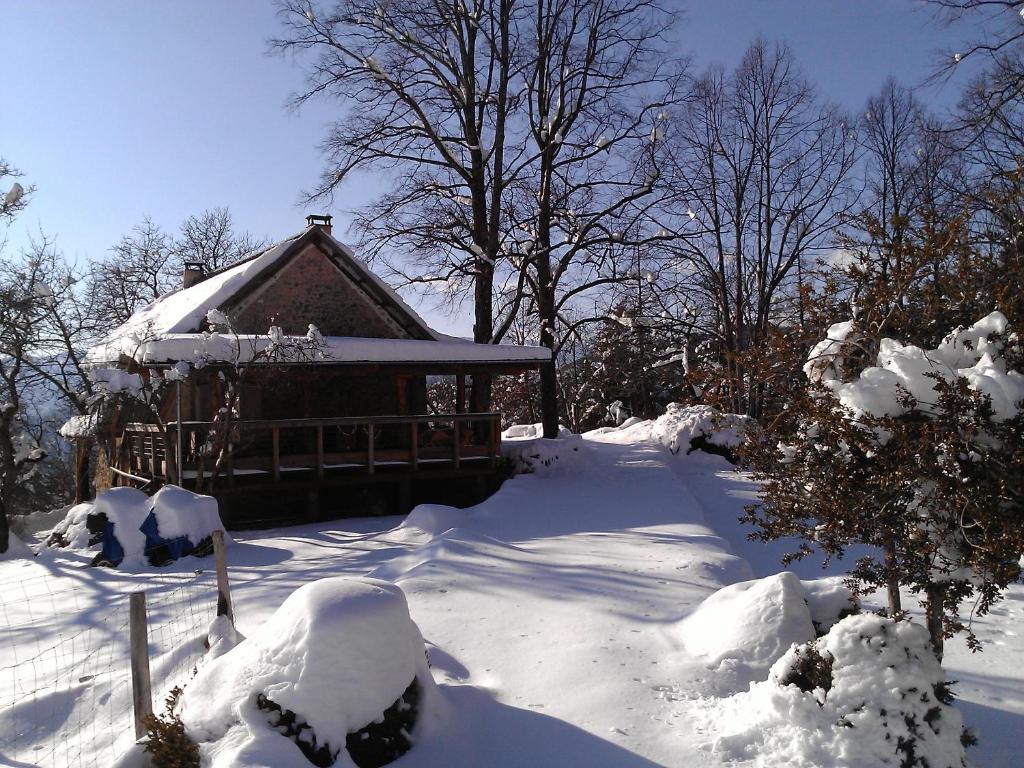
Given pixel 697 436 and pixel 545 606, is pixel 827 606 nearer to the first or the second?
pixel 545 606

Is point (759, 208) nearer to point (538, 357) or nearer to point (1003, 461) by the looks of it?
point (538, 357)

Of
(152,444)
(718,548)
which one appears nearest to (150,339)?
(152,444)

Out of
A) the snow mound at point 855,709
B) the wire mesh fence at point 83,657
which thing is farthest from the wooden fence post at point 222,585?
the snow mound at point 855,709

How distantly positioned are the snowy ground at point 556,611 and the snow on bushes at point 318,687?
345 mm

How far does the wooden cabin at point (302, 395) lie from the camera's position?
13.5 m

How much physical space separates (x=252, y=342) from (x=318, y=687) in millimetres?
9610

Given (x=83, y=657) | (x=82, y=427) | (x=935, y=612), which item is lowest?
(x=83, y=657)

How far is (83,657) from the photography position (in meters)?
7.04

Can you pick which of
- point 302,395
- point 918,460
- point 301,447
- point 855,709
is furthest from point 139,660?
point 301,447

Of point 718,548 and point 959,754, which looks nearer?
point 959,754

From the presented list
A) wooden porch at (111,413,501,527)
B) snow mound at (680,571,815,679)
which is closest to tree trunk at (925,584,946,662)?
snow mound at (680,571,815,679)

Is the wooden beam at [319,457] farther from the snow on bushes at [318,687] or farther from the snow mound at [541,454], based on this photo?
the snow on bushes at [318,687]

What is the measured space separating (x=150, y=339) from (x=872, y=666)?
13.0 m

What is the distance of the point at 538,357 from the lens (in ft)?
56.7
